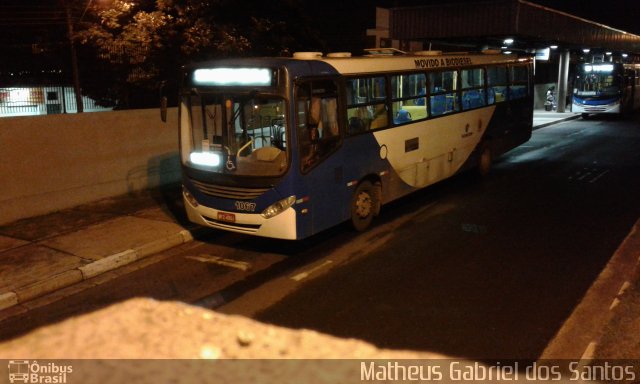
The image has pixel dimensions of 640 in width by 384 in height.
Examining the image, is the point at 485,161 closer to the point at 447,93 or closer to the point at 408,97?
the point at 447,93

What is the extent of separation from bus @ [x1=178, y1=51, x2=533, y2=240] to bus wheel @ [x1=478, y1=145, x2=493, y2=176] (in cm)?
346

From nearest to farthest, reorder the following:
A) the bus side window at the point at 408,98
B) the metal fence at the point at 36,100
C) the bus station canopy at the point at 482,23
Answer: the bus side window at the point at 408,98, the metal fence at the point at 36,100, the bus station canopy at the point at 482,23

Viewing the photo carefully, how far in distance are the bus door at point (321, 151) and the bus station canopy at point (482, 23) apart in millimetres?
15466

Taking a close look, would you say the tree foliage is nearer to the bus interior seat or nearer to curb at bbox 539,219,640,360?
the bus interior seat

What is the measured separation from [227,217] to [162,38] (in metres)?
8.11

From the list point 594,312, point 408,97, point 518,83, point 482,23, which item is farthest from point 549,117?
point 594,312

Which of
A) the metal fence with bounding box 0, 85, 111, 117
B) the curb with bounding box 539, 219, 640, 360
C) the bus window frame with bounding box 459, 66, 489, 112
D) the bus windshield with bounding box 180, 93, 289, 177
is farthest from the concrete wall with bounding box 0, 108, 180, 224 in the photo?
the curb with bounding box 539, 219, 640, 360

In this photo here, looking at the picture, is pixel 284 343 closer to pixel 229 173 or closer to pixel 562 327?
pixel 562 327

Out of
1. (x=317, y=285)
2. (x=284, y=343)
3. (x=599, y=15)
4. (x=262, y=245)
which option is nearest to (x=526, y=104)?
(x=262, y=245)

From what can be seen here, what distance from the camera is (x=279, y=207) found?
24.5 ft

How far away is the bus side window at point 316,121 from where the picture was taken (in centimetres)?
748

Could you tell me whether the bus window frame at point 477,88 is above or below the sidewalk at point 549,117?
above

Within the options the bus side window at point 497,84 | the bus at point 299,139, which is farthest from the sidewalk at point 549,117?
the bus at point 299,139

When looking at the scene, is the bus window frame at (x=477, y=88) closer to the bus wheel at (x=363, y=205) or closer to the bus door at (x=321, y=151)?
the bus wheel at (x=363, y=205)
